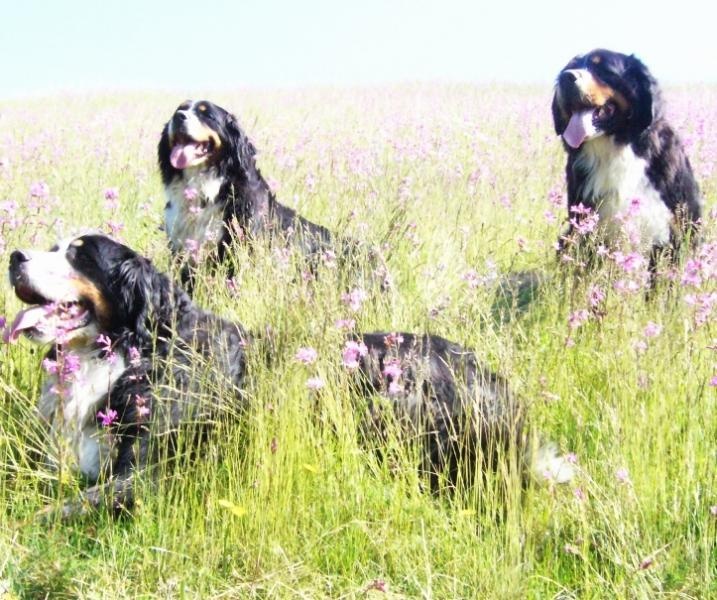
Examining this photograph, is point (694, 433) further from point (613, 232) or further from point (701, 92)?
point (701, 92)

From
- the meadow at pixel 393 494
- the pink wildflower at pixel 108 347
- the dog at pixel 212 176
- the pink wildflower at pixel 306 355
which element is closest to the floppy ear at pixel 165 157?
the dog at pixel 212 176

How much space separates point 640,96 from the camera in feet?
17.2

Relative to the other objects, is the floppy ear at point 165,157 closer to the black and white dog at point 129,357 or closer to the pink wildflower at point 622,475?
the black and white dog at point 129,357

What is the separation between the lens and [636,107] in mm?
5277

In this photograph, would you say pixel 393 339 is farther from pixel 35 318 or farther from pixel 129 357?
pixel 35 318

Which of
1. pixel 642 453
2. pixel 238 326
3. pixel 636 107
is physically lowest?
pixel 642 453

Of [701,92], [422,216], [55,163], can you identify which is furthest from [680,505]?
[701,92]

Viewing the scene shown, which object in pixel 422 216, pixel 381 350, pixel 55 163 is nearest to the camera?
pixel 381 350

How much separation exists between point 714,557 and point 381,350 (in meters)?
1.33

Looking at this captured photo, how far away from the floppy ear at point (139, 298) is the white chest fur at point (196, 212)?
2098mm

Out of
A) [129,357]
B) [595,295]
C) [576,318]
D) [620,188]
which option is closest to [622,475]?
[576,318]

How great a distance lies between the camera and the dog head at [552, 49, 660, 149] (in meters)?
5.23

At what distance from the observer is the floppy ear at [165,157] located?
582cm

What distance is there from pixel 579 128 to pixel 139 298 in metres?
3.07
